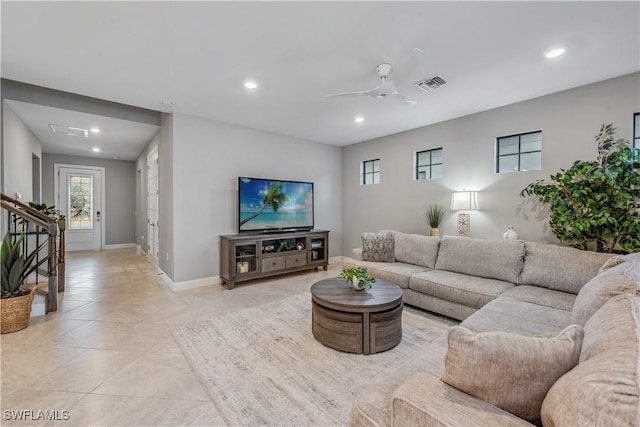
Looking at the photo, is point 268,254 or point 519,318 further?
point 268,254

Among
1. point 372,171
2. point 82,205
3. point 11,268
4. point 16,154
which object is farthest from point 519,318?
point 82,205

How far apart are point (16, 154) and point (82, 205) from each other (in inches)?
154

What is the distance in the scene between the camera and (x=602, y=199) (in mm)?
2785

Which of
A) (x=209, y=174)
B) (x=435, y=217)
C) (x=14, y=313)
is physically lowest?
(x=14, y=313)

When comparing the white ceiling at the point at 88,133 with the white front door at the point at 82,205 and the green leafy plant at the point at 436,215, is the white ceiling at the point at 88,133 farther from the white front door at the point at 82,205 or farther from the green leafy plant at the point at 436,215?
the green leafy plant at the point at 436,215

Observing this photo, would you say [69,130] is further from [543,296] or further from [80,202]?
[543,296]

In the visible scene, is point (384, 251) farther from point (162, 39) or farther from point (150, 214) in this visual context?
point (150, 214)

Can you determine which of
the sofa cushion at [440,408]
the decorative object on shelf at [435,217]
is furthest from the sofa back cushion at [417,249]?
the sofa cushion at [440,408]

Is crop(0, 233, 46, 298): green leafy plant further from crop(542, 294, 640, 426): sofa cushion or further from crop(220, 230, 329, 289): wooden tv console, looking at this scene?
crop(542, 294, 640, 426): sofa cushion

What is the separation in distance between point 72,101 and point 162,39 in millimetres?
2632

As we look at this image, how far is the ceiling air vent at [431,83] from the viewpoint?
2988 mm

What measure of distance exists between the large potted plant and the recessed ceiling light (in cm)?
550

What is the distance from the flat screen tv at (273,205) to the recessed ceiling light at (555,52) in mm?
3873

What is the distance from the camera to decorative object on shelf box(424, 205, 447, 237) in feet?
14.4
